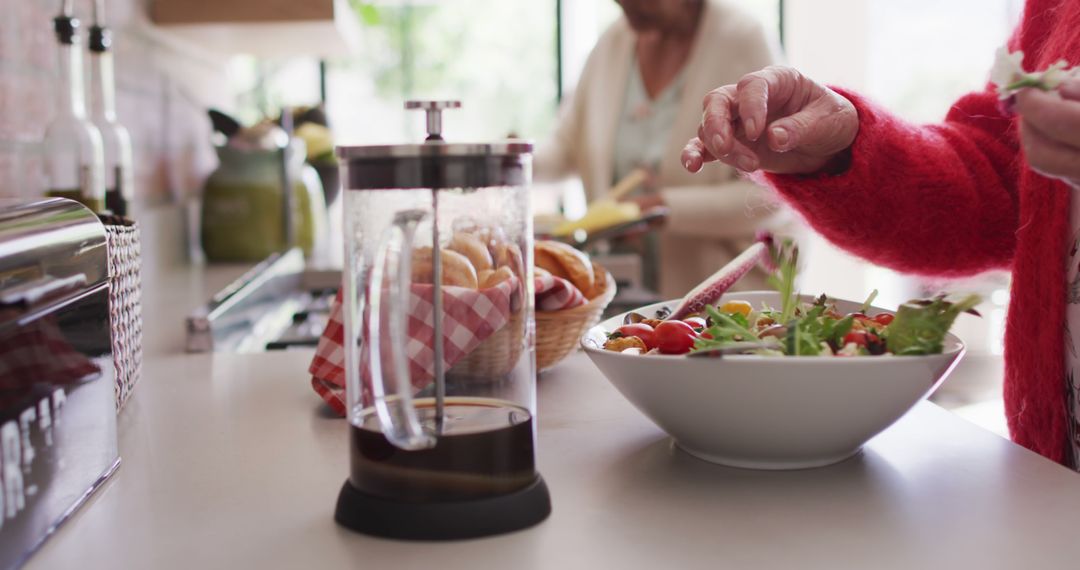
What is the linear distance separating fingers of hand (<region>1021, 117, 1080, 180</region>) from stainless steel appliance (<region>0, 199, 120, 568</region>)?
575mm

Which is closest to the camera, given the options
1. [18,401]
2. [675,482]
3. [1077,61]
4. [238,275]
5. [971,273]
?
[18,401]

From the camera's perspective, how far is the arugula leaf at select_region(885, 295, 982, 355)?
2.01 feet

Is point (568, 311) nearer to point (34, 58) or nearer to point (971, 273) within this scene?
point (971, 273)

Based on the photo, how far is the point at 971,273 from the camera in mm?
1135

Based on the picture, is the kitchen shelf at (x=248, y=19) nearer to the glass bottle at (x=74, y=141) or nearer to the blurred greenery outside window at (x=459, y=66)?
the glass bottle at (x=74, y=141)

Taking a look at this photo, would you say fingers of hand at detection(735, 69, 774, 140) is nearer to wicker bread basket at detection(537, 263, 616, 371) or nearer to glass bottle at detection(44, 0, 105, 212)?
wicker bread basket at detection(537, 263, 616, 371)

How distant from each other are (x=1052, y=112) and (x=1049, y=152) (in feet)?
0.15

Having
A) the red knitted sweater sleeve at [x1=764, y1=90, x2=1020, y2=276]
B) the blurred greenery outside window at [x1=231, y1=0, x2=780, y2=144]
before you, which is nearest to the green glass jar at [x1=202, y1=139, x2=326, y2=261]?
the red knitted sweater sleeve at [x1=764, y1=90, x2=1020, y2=276]

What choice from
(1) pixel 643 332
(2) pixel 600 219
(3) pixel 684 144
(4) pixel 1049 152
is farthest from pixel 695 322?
(3) pixel 684 144

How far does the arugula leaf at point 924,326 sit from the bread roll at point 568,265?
0.40m

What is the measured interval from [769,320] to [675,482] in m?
0.15

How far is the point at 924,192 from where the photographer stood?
1.01 metres

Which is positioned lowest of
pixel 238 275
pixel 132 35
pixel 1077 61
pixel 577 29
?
pixel 238 275

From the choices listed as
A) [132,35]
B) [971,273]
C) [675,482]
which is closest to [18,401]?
[675,482]
